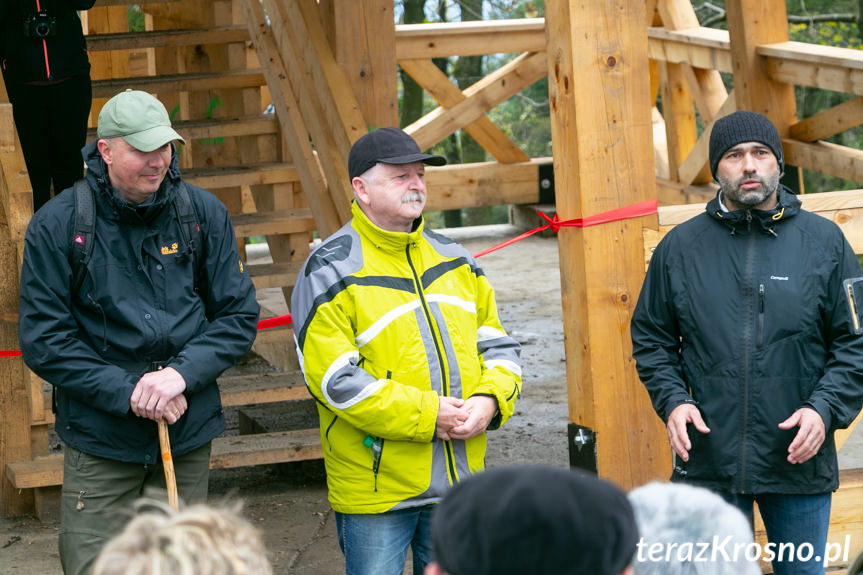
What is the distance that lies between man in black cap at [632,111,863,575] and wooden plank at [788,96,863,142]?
170 inches

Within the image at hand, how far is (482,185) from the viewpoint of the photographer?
11391mm

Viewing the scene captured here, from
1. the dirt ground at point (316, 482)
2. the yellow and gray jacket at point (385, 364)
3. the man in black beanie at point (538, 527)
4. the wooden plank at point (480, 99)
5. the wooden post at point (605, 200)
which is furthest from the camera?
the wooden plank at point (480, 99)

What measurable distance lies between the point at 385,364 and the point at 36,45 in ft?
9.81

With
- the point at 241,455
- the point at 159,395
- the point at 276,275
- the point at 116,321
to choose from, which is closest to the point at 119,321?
the point at 116,321

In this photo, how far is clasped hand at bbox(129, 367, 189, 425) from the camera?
3283mm

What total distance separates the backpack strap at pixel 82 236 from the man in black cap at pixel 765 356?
1.80m

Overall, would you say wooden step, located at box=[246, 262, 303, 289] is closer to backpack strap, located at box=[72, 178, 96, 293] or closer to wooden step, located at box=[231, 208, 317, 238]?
wooden step, located at box=[231, 208, 317, 238]

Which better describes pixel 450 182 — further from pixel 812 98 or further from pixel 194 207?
pixel 812 98

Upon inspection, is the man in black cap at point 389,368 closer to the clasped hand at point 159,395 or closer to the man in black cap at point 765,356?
the clasped hand at point 159,395

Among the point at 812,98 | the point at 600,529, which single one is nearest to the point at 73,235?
the point at 600,529

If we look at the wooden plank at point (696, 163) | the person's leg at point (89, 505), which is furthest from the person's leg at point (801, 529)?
the wooden plank at point (696, 163)

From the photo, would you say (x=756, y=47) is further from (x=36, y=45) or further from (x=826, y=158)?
(x=36, y=45)

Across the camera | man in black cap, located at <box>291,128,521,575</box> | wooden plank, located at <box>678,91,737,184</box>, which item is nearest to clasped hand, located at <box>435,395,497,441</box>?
man in black cap, located at <box>291,128,521,575</box>

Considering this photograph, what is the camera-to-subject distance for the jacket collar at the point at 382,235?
11.1 ft
